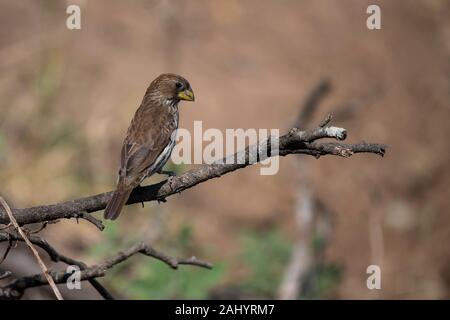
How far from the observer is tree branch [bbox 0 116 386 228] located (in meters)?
3.66

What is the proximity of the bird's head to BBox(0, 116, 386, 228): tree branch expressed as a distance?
108 cm

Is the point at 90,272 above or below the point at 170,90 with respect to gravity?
below

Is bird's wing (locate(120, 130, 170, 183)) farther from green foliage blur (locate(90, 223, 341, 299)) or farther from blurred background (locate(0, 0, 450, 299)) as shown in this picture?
blurred background (locate(0, 0, 450, 299))

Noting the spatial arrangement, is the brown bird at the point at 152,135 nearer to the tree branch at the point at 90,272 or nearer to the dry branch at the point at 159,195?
→ the dry branch at the point at 159,195

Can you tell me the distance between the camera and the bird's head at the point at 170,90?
18.8 ft

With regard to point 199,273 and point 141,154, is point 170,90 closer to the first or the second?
point 141,154

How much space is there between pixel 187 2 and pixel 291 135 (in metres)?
7.73

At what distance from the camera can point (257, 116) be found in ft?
32.6

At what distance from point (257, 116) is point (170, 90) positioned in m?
4.25
